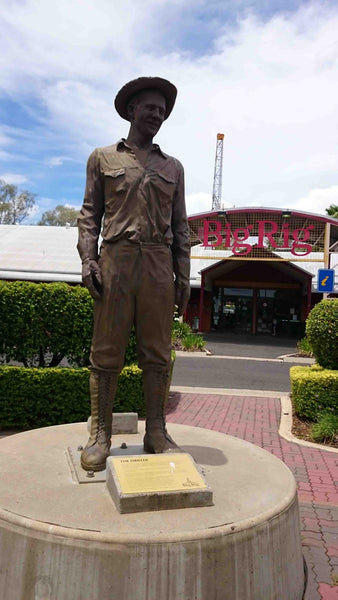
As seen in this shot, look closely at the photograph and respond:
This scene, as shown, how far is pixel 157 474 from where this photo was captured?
9.28 feet

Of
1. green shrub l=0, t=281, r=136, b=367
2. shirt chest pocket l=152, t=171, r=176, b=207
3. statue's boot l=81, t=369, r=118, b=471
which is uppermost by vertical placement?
shirt chest pocket l=152, t=171, r=176, b=207

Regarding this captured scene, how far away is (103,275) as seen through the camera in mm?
3332

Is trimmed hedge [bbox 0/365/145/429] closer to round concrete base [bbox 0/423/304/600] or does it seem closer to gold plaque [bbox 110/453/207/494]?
round concrete base [bbox 0/423/304/600]

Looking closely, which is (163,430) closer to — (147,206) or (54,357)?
(147,206)

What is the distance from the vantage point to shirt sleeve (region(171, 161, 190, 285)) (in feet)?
11.8

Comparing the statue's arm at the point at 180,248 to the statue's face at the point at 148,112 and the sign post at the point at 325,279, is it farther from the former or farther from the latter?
the sign post at the point at 325,279

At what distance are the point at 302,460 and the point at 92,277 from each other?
3693 mm

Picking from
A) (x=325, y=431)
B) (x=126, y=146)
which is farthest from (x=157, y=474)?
(x=325, y=431)

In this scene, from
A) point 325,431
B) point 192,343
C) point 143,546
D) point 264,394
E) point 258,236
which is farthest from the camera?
point 258,236

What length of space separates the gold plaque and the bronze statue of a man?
0.41 metres

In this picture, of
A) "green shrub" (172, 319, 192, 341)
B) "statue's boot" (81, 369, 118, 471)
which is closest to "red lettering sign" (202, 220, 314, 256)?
"green shrub" (172, 319, 192, 341)

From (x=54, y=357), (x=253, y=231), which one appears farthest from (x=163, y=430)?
(x=253, y=231)

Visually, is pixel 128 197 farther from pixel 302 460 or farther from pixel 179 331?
pixel 179 331

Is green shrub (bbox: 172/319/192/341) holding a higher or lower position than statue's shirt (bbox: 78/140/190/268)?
lower
